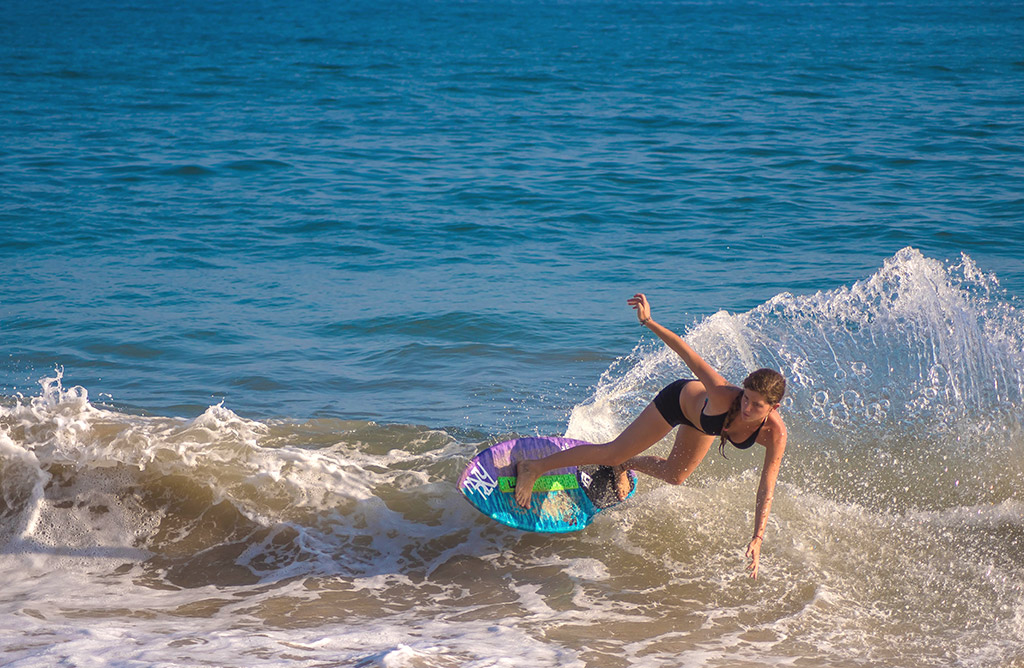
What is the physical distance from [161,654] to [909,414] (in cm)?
567

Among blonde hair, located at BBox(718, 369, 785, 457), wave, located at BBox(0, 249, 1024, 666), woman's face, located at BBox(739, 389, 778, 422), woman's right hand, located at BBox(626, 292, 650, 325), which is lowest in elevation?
wave, located at BBox(0, 249, 1024, 666)

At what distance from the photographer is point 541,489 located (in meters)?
6.70

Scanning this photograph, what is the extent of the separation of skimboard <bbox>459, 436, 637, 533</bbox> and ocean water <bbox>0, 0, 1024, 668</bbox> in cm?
21

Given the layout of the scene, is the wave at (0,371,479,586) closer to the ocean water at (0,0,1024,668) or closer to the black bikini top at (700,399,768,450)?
the ocean water at (0,0,1024,668)

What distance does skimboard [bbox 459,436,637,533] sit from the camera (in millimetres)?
6426

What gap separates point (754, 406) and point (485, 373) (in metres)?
4.57

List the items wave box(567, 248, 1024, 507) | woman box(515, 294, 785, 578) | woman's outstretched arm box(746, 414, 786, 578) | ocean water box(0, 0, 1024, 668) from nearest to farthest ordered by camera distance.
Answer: woman box(515, 294, 785, 578), woman's outstretched arm box(746, 414, 786, 578), ocean water box(0, 0, 1024, 668), wave box(567, 248, 1024, 507)

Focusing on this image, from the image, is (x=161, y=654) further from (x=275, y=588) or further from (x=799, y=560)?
(x=799, y=560)

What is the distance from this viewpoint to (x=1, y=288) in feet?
38.2

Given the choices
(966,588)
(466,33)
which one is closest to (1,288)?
(966,588)

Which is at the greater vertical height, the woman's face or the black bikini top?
the woman's face

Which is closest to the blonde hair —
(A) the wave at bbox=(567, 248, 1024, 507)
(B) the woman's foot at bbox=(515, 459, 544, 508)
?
(B) the woman's foot at bbox=(515, 459, 544, 508)

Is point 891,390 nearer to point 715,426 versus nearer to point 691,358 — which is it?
point 715,426

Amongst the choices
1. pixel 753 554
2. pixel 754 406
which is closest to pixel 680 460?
pixel 753 554
